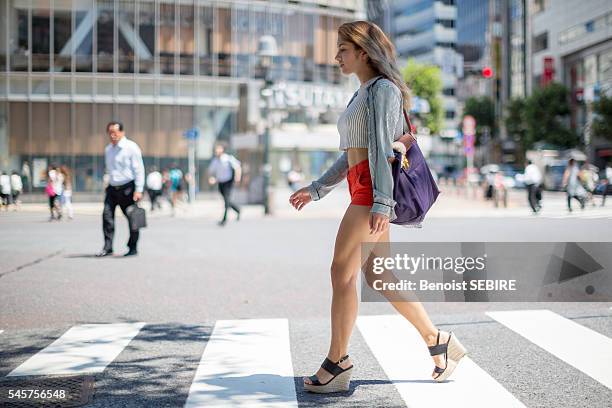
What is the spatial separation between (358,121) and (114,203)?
7.91 m

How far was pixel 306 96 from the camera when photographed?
44.8 metres

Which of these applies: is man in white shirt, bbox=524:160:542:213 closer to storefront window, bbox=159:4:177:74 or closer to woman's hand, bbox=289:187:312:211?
woman's hand, bbox=289:187:312:211

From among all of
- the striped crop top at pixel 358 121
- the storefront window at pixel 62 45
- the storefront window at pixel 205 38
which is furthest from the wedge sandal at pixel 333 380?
the storefront window at pixel 205 38

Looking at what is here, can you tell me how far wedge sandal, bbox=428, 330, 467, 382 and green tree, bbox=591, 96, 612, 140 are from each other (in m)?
45.8

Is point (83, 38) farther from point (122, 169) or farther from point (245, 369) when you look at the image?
point (245, 369)

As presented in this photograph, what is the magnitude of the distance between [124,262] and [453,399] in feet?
24.9

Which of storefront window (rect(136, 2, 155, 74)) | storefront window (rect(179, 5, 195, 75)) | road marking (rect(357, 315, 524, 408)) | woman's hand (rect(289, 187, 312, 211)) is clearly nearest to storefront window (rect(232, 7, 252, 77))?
storefront window (rect(179, 5, 195, 75))

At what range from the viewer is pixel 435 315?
22.5 ft

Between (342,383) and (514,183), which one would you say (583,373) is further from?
(514,183)

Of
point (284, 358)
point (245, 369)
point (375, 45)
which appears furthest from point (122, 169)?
point (375, 45)

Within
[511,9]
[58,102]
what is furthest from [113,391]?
[511,9]

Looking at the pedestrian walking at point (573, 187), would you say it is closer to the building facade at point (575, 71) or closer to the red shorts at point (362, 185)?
the building facade at point (575, 71)

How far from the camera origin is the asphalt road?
14.5ft

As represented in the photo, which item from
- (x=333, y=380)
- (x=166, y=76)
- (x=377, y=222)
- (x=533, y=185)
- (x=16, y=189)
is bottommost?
(x=333, y=380)
